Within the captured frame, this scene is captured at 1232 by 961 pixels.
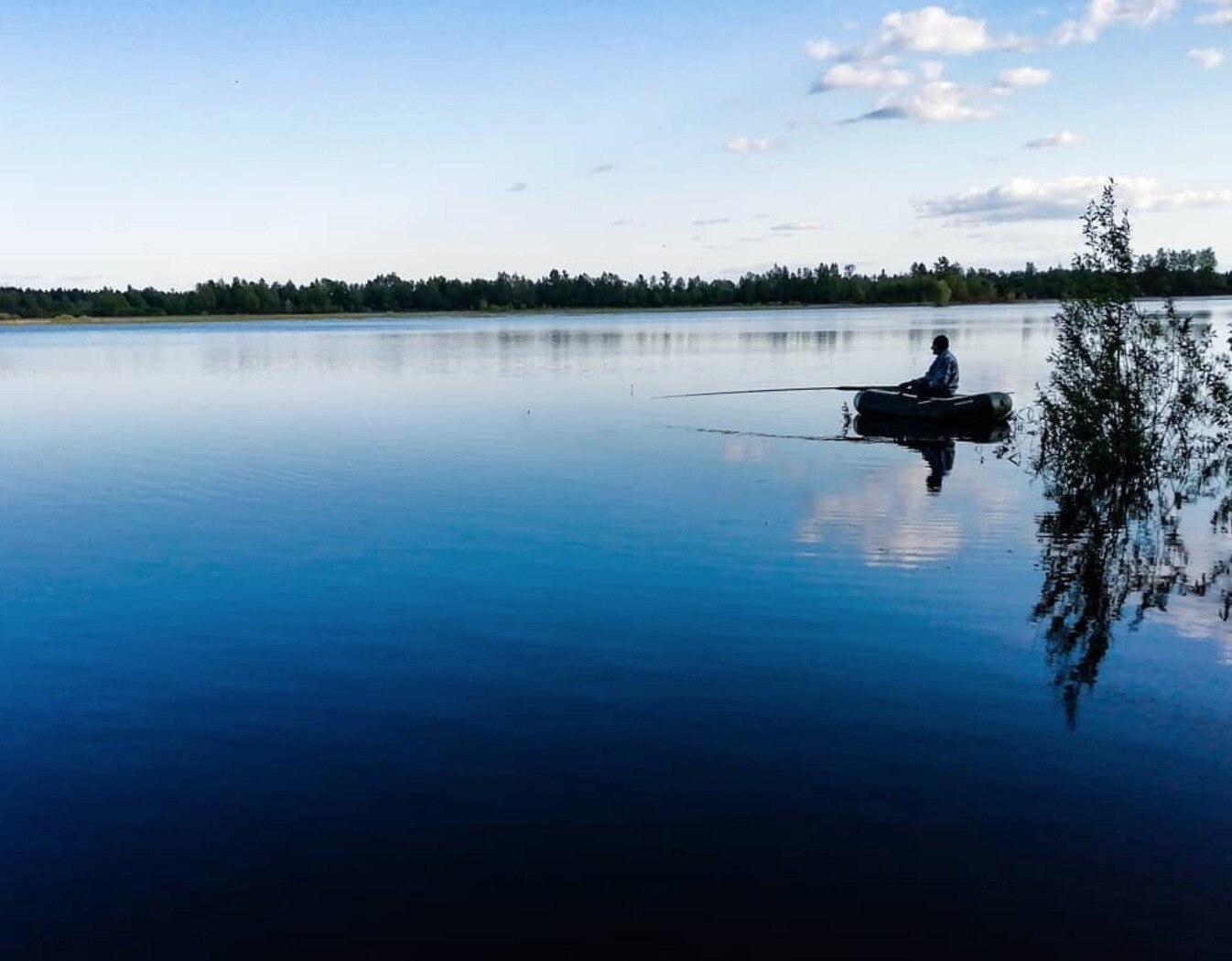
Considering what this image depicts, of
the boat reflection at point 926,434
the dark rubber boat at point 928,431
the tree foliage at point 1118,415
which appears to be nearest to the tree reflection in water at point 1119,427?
the tree foliage at point 1118,415

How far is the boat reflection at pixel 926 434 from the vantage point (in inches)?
1044

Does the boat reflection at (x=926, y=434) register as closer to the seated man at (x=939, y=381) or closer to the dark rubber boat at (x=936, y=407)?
the dark rubber boat at (x=936, y=407)

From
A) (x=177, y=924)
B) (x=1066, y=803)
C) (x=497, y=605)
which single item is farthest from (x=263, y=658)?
(x=1066, y=803)

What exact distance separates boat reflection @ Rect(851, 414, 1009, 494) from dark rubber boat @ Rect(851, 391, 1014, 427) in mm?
226

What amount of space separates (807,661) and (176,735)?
625 cm

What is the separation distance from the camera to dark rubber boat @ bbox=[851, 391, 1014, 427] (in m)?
27.4

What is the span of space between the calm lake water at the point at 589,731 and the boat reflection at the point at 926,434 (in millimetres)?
5206

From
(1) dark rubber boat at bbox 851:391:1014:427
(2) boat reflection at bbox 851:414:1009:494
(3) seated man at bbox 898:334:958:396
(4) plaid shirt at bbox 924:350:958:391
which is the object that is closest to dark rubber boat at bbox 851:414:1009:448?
(2) boat reflection at bbox 851:414:1009:494

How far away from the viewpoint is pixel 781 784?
Answer: 8.13 metres

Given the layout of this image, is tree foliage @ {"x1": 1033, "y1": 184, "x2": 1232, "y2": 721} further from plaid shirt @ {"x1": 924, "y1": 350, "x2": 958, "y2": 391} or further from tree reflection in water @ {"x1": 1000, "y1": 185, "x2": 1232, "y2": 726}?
plaid shirt @ {"x1": 924, "y1": 350, "x2": 958, "y2": 391}

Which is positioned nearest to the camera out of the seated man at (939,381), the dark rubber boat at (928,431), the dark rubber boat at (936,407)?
the dark rubber boat at (936,407)

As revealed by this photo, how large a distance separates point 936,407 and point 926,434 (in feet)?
2.79

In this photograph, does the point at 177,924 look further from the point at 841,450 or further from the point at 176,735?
the point at 841,450

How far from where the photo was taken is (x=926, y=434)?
2839 centimetres
